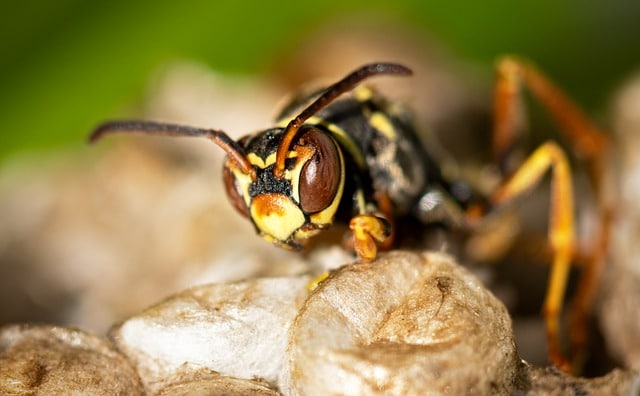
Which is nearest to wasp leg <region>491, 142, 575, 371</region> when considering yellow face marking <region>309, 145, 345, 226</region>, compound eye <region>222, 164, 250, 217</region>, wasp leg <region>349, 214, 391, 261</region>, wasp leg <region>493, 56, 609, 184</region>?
wasp leg <region>493, 56, 609, 184</region>

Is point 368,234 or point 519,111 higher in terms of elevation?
point 519,111

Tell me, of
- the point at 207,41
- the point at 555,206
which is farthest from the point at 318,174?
the point at 207,41

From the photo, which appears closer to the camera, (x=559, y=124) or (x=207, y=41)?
(x=559, y=124)

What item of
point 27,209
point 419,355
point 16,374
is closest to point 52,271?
point 27,209

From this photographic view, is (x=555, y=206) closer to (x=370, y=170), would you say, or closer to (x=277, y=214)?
(x=370, y=170)

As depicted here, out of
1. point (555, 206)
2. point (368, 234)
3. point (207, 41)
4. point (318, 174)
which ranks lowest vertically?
point (555, 206)

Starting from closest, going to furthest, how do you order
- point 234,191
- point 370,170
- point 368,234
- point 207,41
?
point 368,234 < point 234,191 < point 370,170 < point 207,41

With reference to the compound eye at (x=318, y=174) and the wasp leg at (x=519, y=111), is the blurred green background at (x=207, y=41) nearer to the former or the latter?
the wasp leg at (x=519, y=111)
